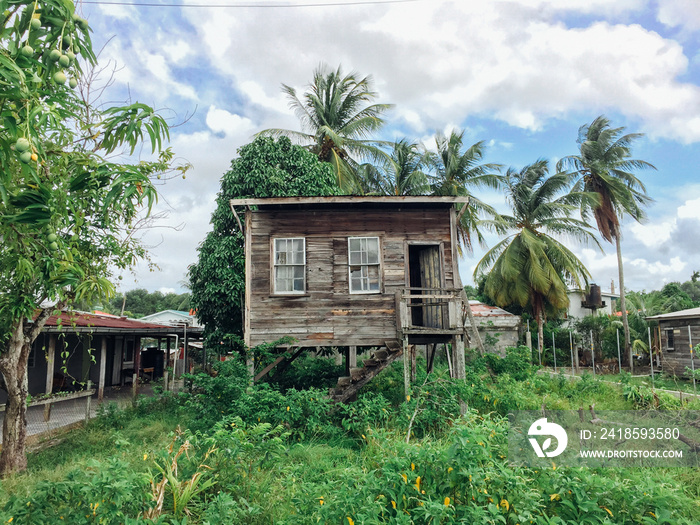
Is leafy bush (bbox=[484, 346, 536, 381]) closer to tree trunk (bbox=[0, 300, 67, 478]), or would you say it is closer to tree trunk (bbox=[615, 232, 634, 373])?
tree trunk (bbox=[0, 300, 67, 478])

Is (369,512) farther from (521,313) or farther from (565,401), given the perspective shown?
(521,313)

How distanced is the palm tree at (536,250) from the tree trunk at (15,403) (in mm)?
22296

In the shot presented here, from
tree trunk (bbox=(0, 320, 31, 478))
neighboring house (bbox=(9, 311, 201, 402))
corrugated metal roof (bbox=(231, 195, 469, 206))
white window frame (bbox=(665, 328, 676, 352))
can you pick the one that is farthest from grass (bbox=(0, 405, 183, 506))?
white window frame (bbox=(665, 328, 676, 352))

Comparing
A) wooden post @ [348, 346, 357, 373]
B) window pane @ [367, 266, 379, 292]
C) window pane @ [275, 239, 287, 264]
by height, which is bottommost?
wooden post @ [348, 346, 357, 373]

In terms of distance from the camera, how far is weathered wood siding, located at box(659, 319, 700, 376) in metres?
21.5

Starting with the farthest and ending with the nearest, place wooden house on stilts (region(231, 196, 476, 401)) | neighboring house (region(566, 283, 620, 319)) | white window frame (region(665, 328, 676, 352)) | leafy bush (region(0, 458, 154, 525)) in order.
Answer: neighboring house (region(566, 283, 620, 319))
white window frame (region(665, 328, 676, 352))
wooden house on stilts (region(231, 196, 476, 401))
leafy bush (region(0, 458, 154, 525))

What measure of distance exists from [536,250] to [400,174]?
8487 millimetres

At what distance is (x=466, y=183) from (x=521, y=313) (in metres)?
9.95

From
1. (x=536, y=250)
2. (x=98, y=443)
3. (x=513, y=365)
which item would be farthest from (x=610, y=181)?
(x=98, y=443)

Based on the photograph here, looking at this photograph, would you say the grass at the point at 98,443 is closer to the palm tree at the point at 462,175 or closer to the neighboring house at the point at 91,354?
the neighboring house at the point at 91,354

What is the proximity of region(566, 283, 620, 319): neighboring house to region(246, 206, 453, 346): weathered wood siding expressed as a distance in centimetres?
2025

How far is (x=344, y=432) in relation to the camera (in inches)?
429

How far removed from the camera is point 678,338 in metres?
22.8

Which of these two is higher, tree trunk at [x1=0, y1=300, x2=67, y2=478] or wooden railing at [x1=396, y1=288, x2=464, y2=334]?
wooden railing at [x1=396, y1=288, x2=464, y2=334]
